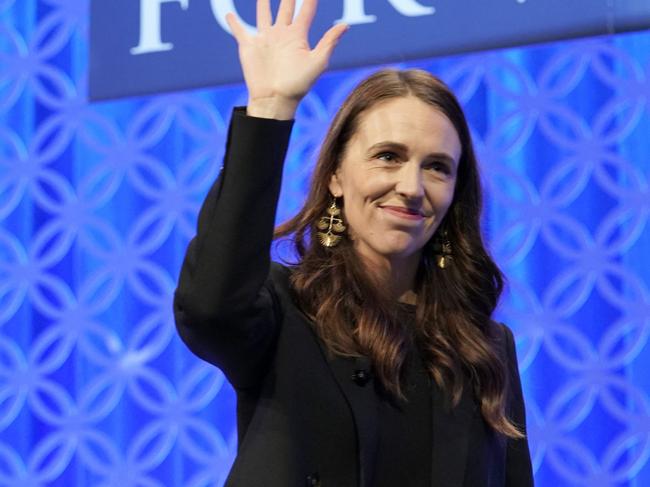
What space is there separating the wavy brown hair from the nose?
131 millimetres

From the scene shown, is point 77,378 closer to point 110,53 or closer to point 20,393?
point 20,393

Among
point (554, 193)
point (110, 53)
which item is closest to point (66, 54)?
point (110, 53)

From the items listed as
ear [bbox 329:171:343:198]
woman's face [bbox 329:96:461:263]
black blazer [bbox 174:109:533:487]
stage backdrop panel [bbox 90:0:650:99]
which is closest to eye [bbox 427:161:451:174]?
woman's face [bbox 329:96:461:263]

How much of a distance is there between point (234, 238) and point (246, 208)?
0.04 metres

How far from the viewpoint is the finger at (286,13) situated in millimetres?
1360

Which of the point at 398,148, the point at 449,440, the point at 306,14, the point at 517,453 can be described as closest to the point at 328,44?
Result: the point at 306,14

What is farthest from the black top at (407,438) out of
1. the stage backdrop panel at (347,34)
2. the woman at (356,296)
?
the stage backdrop panel at (347,34)

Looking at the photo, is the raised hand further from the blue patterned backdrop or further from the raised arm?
the blue patterned backdrop

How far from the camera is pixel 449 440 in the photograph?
1.53 meters

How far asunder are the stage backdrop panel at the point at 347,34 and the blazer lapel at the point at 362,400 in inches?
48.9

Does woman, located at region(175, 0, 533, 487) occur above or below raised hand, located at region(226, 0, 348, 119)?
below

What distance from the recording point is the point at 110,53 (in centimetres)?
286

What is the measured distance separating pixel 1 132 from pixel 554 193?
160cm

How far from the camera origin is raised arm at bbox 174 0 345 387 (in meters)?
1.26
